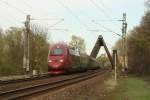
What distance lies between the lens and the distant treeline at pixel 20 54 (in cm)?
6069

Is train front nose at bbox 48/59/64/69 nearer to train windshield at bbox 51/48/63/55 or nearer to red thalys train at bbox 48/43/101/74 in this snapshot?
red thalys train at bbox 48/43/101/74

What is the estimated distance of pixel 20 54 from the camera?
72.6 m

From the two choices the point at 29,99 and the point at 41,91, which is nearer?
the point at 29,99

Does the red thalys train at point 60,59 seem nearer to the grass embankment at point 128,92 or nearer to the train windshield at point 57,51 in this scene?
the train windshield at point 57,51

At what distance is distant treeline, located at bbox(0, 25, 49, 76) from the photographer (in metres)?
60.7

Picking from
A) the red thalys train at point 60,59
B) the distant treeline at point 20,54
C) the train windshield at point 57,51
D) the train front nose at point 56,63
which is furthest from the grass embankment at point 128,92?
the distant treeline at point 20,54

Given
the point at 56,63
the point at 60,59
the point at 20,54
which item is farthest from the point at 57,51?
the point at 20,54

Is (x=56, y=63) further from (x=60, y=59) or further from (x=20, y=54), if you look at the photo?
(x=20, y=54)

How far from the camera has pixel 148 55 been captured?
73.2 meters

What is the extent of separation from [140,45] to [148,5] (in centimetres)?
816

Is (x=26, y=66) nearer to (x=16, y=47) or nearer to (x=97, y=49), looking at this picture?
(x=16, y=47)

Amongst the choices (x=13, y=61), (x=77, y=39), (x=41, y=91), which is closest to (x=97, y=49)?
(x=77, y=39)

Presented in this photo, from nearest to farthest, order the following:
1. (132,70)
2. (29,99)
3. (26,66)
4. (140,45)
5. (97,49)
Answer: (29,99) < (26,66) < (140,45) < (132,70) < (97,49)

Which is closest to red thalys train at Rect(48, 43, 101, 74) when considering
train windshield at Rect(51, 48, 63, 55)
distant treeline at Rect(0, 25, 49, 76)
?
train windshield at Rect(51, 48, 63, 55)
